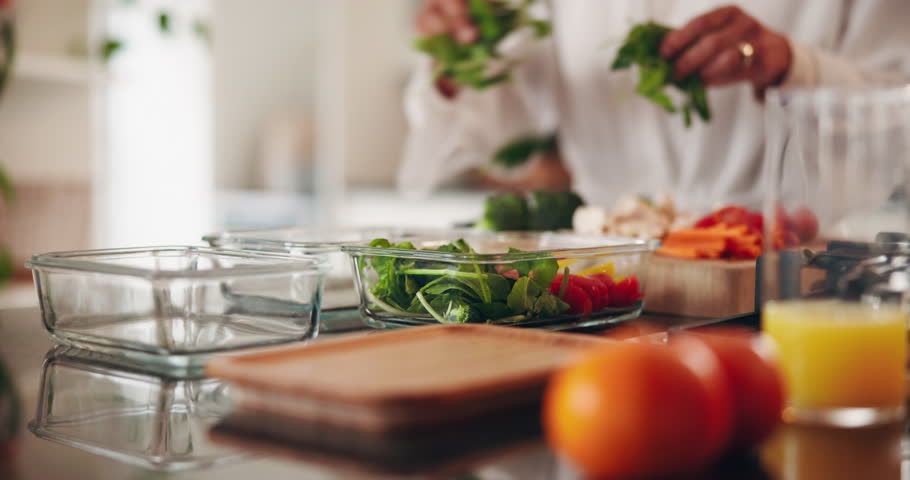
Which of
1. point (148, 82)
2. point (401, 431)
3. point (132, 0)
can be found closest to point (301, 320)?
point (401, 431)

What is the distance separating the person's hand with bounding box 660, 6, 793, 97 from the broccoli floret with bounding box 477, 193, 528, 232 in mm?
382

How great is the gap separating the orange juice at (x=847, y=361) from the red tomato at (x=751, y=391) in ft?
0.22

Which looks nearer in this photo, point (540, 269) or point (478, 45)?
point (540, 269)

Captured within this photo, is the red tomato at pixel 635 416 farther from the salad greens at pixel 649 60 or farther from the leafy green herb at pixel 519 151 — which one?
the leafy green herb at pixel 519 151

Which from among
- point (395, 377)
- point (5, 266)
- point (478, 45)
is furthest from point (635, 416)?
point (5, 266)

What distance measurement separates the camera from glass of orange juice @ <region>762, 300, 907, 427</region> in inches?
22.4

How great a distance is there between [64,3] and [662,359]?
8.45 ft

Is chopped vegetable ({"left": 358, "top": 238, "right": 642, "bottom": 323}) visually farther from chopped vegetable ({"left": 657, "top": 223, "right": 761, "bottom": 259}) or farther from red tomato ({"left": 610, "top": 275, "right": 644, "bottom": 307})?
chopped vegetable ({"left": 657, "top": 223, "right": 761, "bottom": 259})

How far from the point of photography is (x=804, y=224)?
666 millimetres

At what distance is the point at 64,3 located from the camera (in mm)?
2568

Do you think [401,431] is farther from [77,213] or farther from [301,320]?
[77,213]

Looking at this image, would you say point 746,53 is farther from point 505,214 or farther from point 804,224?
point 804,224

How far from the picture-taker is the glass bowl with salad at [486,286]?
0.87 m

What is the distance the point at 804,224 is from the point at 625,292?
0.36m
